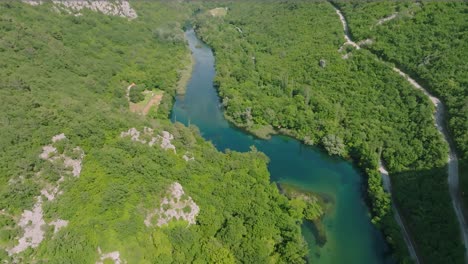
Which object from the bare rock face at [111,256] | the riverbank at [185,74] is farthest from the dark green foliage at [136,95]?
the bare rock face at [111,256]

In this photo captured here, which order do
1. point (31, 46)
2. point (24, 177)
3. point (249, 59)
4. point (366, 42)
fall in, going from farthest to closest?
point (249, 59) < point (366, 42) < point (31, 46) < point (24, 177)

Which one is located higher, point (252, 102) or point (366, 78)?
point (366, 78)

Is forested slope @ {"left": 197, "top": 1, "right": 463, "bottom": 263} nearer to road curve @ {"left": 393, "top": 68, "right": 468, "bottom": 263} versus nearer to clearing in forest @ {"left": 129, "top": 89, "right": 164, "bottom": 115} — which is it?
road curve @ {"left": 393, "top": 68, "right": 468, "bottom": 263}

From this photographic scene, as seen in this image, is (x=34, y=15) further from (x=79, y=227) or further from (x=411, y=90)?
(x=411, y=90)

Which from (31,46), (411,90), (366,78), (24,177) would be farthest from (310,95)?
(31,46)

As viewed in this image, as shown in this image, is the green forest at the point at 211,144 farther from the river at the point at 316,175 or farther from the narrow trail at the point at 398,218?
the river at the point at 316,175

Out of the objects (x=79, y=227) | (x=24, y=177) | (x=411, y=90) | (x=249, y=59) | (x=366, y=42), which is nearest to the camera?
(x=79, y=227)
